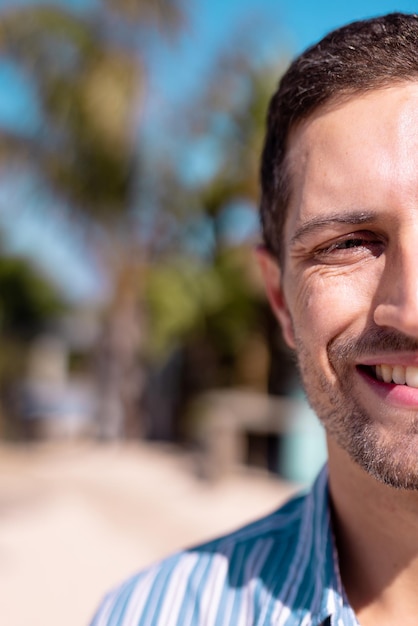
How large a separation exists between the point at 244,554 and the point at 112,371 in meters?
10.9

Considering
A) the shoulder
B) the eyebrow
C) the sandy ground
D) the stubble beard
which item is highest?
the eyebrow

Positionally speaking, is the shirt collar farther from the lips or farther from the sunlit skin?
the lips

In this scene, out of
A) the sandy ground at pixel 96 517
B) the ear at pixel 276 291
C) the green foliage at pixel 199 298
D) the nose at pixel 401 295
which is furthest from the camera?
the green foliage at pixel 199 298

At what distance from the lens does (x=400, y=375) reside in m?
1.59

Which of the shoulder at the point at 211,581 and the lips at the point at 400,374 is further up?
the lips at the point at 400,374

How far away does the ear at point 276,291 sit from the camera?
1984 mm

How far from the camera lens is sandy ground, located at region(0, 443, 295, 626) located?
19.8ft

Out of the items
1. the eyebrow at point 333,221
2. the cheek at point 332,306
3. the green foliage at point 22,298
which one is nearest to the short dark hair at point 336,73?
the eyebrow at point 333,221

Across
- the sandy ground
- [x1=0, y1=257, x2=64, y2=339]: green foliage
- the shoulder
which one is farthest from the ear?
[x1=0, y1=257, x2=64, y2=339]: green foliage

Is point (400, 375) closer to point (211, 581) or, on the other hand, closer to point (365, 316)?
point (365, 316)

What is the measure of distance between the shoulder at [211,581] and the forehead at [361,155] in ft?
2.68

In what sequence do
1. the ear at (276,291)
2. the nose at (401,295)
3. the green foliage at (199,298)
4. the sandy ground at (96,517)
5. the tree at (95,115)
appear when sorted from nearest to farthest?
1. the nose at (401,295)
2. the ear at (276,291)
3. the sandy ground at (96,517)
4. the tree at (95,115)
5. the green foliage at (199,298)

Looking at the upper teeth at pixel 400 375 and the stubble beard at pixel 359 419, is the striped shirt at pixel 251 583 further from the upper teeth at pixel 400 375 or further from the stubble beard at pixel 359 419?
the upper teeth at pixel 400 375

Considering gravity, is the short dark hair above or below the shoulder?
above
